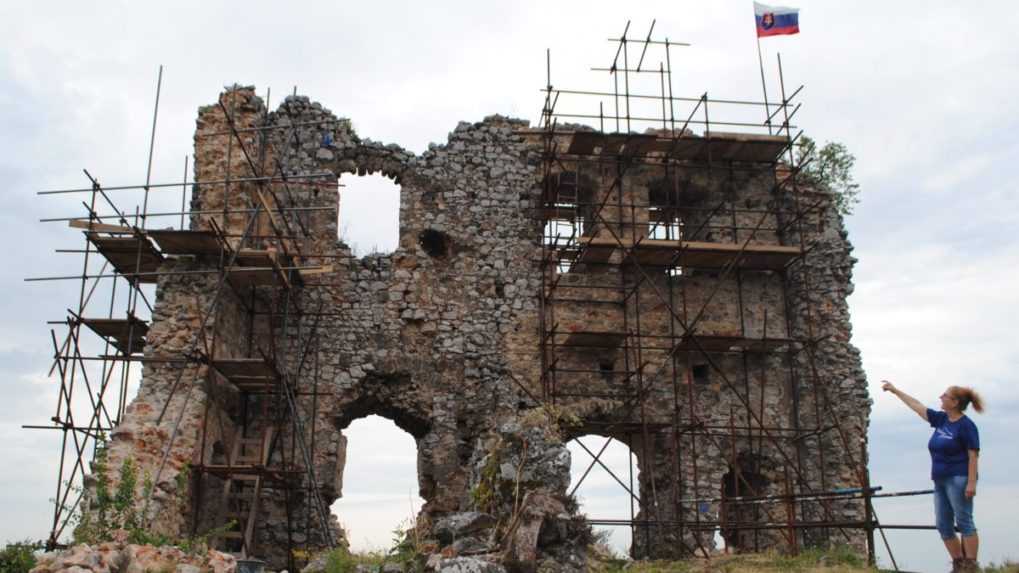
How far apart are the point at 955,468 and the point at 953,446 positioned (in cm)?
18

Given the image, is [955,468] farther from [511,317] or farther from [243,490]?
[243,490]

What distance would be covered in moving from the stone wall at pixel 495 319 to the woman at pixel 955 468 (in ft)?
21.1

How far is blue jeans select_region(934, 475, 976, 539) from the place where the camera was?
28.8ft

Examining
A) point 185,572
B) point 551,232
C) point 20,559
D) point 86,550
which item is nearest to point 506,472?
point 185,572

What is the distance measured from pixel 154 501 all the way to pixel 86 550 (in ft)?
10.2

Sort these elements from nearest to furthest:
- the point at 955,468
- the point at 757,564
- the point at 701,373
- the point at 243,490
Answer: the point at 955,468 → the point at 757,564 → the point at 243,490 → the point at 701,373

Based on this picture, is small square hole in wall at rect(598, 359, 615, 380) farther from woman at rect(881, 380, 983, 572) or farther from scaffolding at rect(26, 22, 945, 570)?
woman at rect(881, 380, 983, 572)

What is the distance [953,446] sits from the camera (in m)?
8.82

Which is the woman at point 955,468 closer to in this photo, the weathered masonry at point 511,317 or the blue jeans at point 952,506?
the blue jeans at point 952,506

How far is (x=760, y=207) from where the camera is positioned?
17672mm

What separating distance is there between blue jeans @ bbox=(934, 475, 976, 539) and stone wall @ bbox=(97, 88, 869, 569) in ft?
20.9

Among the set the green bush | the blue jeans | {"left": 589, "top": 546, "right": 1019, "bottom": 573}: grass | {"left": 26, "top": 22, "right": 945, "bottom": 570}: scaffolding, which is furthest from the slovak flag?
the green bush

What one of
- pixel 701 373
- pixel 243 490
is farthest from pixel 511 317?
pixel 243 490

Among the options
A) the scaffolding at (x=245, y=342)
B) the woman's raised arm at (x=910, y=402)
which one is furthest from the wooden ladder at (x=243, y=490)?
the woman's raised arm at (x=910, y=402)
